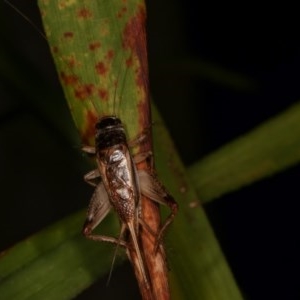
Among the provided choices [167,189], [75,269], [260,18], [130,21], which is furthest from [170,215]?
[260,18]

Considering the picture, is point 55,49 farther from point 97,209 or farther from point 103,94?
point 97,209

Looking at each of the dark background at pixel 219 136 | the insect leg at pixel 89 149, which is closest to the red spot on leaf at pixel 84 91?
the insect leg at pixel 89 149

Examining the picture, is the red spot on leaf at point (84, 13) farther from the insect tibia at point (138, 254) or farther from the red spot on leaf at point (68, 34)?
the insect tibia at point (138, 254)

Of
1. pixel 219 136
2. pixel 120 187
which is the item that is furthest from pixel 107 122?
pixel 219 136

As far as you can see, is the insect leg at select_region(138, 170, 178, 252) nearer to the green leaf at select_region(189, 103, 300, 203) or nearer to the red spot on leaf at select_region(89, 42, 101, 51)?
the green leaf at select_region(189, 103, 300, 203)

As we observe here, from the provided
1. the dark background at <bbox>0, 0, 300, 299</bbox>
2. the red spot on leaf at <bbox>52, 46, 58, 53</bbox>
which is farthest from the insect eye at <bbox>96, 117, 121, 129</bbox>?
the dark background at <bbox>0, 0, 300, 299</bbox>

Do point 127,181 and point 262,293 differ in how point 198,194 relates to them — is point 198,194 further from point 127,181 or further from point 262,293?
point 262,293

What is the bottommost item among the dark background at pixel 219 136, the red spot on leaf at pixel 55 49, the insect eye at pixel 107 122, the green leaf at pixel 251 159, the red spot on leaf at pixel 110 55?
the green leaf at pixel 251 159
